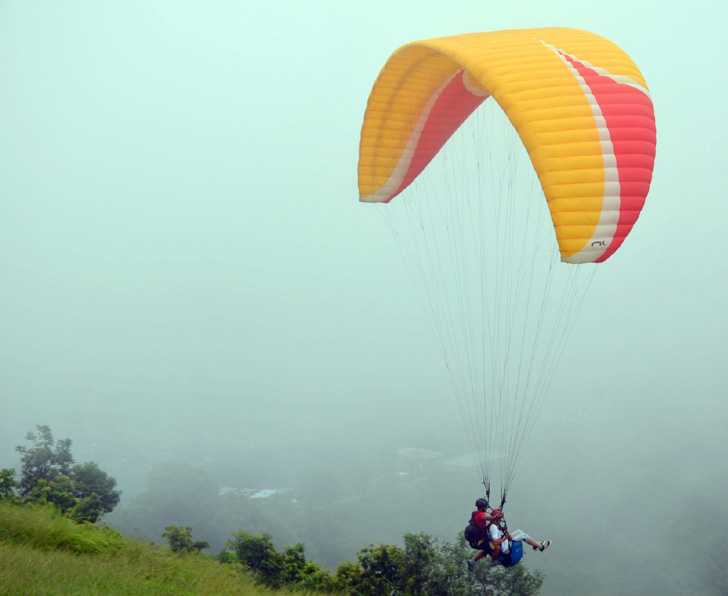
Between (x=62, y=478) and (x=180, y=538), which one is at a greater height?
(x=62, y=478)

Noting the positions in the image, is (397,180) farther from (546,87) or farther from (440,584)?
(440,584)

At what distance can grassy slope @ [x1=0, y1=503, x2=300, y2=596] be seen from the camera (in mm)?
9070

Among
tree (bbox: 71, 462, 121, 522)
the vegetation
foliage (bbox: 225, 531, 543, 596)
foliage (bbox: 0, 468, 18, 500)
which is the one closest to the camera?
the vegetation

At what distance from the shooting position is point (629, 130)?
11039 mm

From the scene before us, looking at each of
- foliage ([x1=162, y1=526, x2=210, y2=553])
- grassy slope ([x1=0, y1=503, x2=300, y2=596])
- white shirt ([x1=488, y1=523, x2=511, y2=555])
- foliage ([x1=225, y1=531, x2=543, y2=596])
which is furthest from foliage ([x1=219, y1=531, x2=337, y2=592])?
white shirt ([x1=488, y1=523, x2=511, y2=555])

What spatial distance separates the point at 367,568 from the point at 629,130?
17.9 metres

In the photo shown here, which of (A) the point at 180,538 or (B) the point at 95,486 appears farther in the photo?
(B) the point at 95,486

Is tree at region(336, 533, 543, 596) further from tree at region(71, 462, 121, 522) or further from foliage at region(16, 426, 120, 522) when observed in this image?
tree at region(71, 462, 121, 522)

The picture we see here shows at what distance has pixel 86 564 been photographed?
10641mm

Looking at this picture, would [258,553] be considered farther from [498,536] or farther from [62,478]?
[498,536]

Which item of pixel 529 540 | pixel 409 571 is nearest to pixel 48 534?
pixel 529 540

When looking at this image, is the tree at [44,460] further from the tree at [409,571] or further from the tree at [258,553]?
the tree at [409,571]

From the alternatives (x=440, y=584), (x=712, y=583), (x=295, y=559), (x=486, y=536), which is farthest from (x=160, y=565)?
(x=712, y=583)

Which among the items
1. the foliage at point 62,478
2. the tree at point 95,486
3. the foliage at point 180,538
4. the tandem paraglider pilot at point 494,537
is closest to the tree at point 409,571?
the foliage at point 180,538
